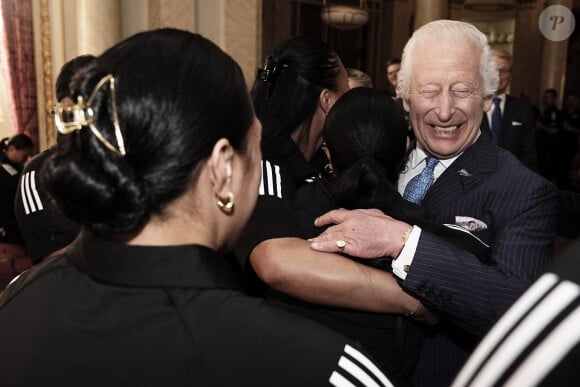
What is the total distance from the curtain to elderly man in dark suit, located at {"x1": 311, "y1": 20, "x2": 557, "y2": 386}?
5.55 metres

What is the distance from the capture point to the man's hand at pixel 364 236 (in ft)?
4.34

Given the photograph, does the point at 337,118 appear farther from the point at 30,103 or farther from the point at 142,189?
the point at 30,103

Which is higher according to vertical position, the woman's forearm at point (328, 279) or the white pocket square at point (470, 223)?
the white pocket square at point (470, 223)

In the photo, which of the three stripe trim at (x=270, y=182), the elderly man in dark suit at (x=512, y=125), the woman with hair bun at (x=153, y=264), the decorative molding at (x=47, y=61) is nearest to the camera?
the woman with hair bun at (x=153, y=264)

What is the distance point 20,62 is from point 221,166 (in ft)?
20.5

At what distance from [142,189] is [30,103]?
6334 mm

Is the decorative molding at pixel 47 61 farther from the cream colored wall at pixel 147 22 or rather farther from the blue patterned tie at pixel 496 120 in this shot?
the blue patterned tie at pixel 496 120

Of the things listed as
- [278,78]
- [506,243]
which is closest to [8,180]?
[278,78]

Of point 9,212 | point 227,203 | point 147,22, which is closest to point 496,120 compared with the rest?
point 147,22

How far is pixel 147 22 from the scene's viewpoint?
4.97 metres

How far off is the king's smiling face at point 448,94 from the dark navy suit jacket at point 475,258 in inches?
2.8

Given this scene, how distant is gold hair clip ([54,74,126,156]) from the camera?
781 millimetres

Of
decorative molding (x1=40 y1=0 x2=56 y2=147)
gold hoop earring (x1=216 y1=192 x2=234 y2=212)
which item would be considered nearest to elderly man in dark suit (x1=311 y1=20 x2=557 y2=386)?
gold hoop earring (x1=216 y1=192 x2=234 y2=212)

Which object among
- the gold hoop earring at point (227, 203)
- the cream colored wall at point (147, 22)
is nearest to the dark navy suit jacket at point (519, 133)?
the cream colored wall at point (147, 22)
